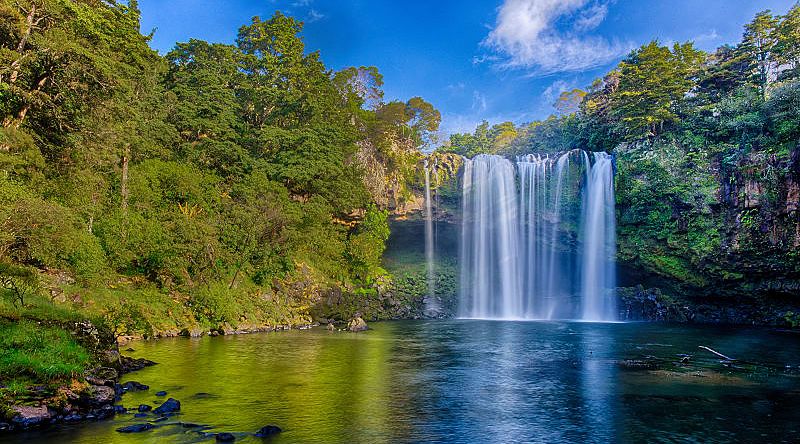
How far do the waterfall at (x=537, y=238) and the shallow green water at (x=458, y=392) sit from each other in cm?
1662

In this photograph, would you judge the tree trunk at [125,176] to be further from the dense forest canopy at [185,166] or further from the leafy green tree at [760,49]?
the leafy green tree at [760,49]

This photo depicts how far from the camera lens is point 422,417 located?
39.2 ft

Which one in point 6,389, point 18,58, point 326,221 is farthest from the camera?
point 326,221

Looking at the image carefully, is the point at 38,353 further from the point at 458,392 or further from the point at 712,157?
the point at 712,157

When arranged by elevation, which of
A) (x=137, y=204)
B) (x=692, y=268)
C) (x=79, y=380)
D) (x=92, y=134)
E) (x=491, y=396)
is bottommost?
(x=491, y=396)

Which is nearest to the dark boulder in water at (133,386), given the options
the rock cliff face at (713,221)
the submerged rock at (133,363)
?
the submerged rock at (133,363)

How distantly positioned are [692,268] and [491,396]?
95.9 ft

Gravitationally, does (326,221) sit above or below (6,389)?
above

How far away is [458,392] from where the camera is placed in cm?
1462

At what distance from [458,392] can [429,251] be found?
34308 millimetres

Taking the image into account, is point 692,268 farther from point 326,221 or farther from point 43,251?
point 43,251

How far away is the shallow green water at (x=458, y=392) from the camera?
1066cm

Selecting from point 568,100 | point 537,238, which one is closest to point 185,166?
point 537,238

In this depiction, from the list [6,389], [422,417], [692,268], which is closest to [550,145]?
[692,268]
